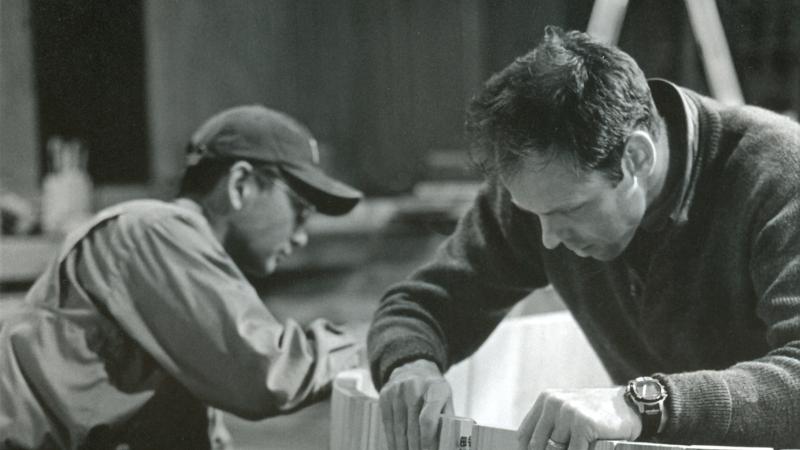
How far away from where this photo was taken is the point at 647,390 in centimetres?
98

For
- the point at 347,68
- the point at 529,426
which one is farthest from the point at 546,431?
the point at 347,68

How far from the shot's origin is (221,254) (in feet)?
4.80

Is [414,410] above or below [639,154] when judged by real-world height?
below

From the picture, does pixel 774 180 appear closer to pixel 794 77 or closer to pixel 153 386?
pixel 153 386

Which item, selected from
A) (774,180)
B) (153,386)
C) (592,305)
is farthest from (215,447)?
(774,180)

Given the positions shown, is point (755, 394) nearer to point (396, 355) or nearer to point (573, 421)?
point (573, 421)

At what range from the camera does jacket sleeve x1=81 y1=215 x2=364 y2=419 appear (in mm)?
1387

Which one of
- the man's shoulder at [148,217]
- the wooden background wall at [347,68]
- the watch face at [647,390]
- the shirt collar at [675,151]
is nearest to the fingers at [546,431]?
the watch face at [647,390]

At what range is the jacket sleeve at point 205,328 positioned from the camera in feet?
4.55

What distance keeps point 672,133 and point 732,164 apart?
0.10m

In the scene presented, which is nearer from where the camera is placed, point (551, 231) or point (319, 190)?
point (551, 231)

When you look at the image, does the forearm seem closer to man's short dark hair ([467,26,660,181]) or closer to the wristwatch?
the wristwatch

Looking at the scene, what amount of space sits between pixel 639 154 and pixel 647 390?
Answer: 37cm

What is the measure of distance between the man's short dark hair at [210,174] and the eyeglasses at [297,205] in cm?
2
